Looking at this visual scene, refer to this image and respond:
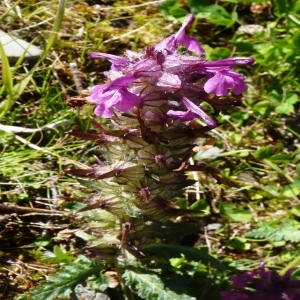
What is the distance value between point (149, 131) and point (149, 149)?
0.28ft

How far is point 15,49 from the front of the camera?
295 centimetres

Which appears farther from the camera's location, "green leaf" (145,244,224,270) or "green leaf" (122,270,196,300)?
"green leaf" (145,244,224,270)

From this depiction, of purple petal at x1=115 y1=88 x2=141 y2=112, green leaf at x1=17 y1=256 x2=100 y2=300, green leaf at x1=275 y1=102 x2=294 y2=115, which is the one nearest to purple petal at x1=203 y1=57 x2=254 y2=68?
purple petal at x1=115 y1=88 x2=141 y2=112

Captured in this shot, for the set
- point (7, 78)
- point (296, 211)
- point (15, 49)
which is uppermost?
point (7, 78)

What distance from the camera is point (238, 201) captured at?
9.31 ft

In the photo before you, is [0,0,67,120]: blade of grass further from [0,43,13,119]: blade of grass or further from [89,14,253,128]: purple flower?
[89,14,253,128]: purple flower

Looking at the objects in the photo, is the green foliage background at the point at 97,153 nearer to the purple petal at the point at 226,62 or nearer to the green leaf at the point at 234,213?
the green leaf at the point at 234,213

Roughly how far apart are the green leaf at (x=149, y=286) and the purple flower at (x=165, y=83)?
0.59 metres

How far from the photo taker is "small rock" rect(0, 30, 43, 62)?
2.92 m

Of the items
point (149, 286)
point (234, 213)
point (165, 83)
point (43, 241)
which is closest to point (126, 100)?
point (165, 83)

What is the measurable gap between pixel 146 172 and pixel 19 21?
1444mm

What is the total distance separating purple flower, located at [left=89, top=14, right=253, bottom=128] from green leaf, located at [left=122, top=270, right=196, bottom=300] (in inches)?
23.4

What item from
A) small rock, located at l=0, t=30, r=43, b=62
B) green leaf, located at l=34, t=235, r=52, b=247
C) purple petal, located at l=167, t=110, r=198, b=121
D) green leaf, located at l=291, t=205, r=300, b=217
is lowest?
green leaf, located at l=291, t=205, r=300, b=217

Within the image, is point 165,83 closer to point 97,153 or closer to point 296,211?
point 97,153
